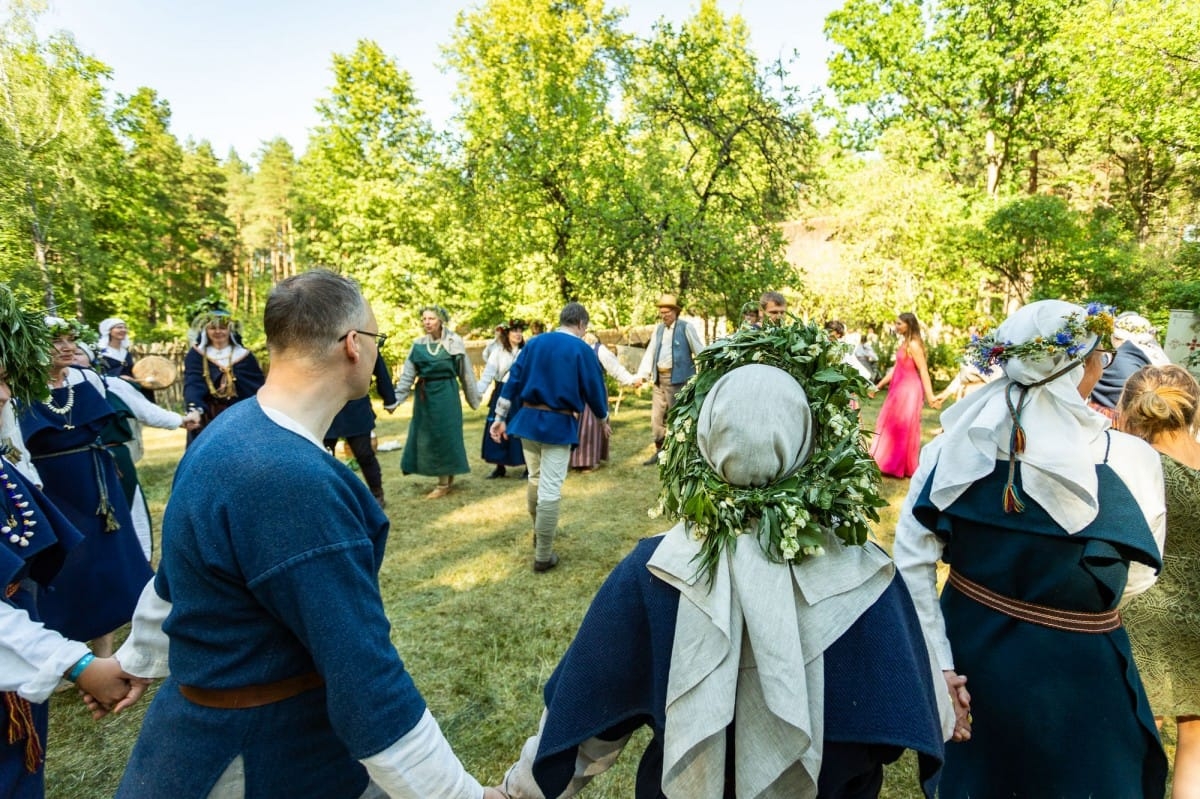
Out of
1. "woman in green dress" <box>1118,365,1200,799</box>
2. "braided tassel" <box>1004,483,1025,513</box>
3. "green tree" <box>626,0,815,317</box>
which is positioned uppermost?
"green tree" <box>626,0,815,317</box>

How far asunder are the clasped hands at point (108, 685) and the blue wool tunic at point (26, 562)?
9.2 inches

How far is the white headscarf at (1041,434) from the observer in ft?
6.42

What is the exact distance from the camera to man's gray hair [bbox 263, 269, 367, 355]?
57.6 inches

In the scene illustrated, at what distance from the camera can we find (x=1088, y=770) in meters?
1.99

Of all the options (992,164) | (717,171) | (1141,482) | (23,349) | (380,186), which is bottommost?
(1141,482)

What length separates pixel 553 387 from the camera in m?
5.13

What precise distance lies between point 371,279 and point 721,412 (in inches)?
809

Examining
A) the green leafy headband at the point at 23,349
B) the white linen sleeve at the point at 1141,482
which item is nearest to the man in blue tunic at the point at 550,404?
the green leafy headband at the point at 23,349

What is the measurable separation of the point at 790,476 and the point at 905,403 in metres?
6.85

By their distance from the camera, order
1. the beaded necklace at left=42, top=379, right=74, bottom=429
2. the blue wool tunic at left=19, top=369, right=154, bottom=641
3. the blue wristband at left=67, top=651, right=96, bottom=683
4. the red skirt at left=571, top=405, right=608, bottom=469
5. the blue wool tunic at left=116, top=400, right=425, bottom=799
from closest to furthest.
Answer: the blue wool tunic at left=116, top=400, right=425, bottom=799, the blue wristband at left=67, top=651, right=96, bottom=683, the blue wool tunic at left=19, top=369, right=154, bottom=641, the beaded necklace at left=42, top=379, right=74, bottom=429, the red skirt at left=571, top=405, right=608, bottom=469

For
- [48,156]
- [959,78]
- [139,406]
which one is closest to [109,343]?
[139,406]

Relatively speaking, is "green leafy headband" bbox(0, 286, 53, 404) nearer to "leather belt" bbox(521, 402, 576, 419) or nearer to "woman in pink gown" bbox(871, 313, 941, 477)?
"leather belt" bbox(521, 402, 576, 419)

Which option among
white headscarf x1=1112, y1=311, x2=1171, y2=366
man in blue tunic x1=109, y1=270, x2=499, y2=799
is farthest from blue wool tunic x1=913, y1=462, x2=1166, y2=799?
white headscarf x1=1112, y1=311, x2=1171, y2=366

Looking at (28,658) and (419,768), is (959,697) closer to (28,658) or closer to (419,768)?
(419,768)
